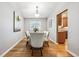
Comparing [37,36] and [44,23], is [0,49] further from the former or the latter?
[44,23]

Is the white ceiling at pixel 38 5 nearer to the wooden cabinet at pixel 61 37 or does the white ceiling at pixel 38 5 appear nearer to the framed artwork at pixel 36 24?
the framed artwork at pixel 36 24

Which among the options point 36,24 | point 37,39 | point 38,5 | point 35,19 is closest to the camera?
point 37,39

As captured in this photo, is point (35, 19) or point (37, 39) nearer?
point (37, 39)

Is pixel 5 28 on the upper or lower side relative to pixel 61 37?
upper

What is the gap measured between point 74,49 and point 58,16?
3.12 meters

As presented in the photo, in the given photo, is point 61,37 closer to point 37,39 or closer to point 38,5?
point 38,5

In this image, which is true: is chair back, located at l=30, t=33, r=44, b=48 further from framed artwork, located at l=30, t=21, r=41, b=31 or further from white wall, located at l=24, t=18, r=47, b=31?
framed artwork, located at l=30, t=21, r=41, b=31

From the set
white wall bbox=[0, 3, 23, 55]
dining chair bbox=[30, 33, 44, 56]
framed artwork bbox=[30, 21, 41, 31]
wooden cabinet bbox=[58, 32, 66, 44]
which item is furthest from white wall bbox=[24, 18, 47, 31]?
dining chair bbox=[30, 33, 44, 56]

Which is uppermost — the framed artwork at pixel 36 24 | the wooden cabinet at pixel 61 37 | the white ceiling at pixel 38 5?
the white ceiling at pixel 38 5

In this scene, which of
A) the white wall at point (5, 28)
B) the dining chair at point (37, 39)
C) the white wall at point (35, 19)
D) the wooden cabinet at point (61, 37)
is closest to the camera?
the white wall at point (5, 28)

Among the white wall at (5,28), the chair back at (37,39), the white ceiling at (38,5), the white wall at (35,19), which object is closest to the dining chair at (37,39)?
the chair back at (37,39)

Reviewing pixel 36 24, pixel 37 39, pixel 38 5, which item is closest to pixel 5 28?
pixel 37 39

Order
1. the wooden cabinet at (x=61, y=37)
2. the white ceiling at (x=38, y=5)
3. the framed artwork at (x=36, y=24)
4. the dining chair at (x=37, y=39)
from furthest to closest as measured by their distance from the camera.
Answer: the framed artwork at (x=36, y=24) < the wooden cabinet at (x=61, y=37) < the white ceiling at (x=38, y=5) < the dining chair at (x=37, y=39)

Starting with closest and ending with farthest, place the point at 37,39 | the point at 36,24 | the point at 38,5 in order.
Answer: the point at 37,39
the point at 38,5
the point at 36,24
